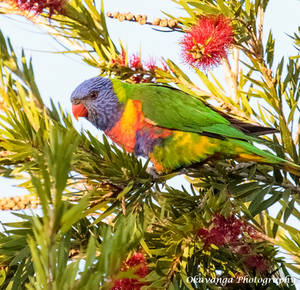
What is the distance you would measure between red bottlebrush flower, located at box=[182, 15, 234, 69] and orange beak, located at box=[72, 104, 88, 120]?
0.66m

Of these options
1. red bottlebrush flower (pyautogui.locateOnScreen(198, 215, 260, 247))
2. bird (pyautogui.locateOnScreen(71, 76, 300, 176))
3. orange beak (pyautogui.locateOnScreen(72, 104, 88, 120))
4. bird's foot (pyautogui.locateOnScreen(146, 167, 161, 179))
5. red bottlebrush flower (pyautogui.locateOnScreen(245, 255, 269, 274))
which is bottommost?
red bottlebrush flower (pyautogui.locateOnScreen(245, 255, 269, 274))

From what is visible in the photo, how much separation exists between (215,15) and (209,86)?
0.25m

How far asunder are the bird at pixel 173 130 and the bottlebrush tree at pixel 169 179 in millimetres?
49

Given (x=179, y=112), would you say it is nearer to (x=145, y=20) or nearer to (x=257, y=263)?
(x=145, y=20)

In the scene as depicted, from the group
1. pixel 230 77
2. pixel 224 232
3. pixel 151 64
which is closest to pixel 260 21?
pixel 230 77

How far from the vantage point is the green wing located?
1537mm

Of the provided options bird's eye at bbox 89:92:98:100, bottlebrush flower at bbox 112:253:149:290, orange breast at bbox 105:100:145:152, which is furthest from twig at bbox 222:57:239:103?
bottlebrush flower at bbox 112:253:149:290

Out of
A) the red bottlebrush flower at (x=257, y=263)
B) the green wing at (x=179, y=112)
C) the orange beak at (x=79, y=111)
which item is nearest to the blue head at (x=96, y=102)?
the orange beak at (x=79, y=111)

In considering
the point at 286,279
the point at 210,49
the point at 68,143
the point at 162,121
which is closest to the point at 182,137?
the point at 162,121

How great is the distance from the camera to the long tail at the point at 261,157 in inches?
48.4

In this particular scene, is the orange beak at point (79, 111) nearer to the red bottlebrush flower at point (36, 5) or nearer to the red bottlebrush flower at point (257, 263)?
the red bottlebrush flower at point (36, 5)

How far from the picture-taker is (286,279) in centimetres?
103

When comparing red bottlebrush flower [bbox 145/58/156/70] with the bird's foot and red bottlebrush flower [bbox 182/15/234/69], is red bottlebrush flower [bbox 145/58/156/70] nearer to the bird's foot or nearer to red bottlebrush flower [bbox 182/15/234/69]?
red bottlebrush flower [bbox 182/15/234/69]

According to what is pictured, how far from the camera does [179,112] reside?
5.21ft
